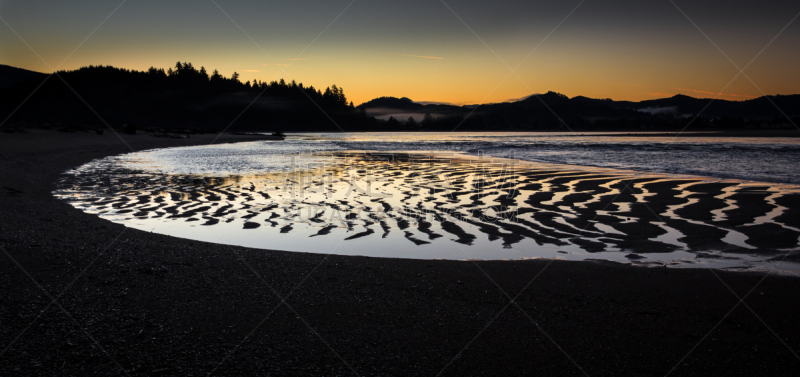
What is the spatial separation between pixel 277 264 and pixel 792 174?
17.6 m

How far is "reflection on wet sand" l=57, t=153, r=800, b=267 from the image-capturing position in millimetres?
6379

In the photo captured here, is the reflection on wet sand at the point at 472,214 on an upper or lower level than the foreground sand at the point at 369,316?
lower

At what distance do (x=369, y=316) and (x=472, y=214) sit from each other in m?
5.26

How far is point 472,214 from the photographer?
28.7ft

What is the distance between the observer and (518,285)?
4.59 m

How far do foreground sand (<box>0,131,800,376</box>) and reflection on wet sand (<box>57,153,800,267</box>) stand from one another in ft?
3.52

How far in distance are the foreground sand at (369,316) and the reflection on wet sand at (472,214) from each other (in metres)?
1.07

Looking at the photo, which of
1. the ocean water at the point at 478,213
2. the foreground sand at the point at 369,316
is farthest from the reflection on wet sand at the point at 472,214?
the foreground sand at the point at 369,316

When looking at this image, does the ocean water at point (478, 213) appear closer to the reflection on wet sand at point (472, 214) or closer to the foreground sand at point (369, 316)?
the reflection on wet sand at point (472, 214)

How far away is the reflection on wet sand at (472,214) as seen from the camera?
6.38 meters

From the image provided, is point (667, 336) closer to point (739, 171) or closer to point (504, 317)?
point (504, 317)

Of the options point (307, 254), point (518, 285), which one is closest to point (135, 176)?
point (307, 254)

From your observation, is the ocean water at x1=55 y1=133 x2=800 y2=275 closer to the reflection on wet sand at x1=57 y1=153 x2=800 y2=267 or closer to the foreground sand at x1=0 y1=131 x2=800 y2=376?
the reflection on wet sand at x1=57 y1=153 x2=800 y2=267

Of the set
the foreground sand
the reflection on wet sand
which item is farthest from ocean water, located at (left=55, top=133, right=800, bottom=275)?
the foreground sand
